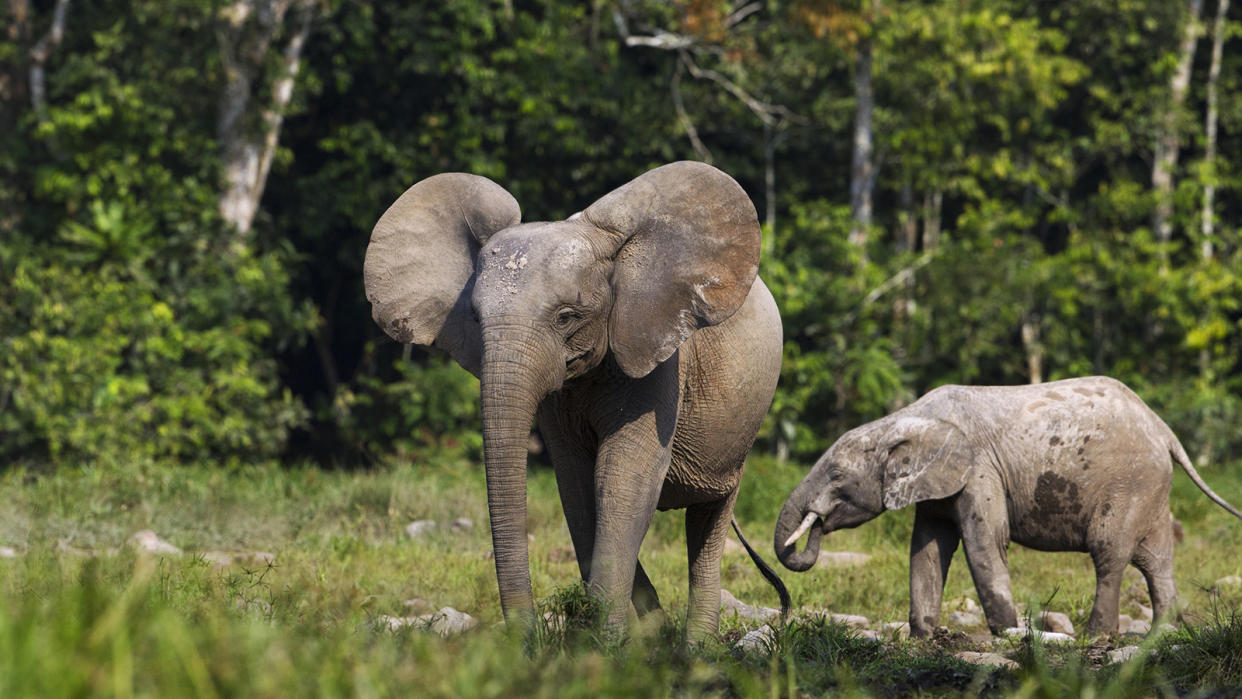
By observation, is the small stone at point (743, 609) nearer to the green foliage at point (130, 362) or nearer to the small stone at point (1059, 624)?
the small stone at point (1059, 624)

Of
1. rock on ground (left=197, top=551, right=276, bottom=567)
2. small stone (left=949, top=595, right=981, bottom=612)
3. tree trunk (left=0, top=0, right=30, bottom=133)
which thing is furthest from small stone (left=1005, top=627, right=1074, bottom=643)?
tree trunk (left=0, top=0, right=30, bottom=133)

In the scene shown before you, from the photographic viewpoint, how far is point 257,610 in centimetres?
489

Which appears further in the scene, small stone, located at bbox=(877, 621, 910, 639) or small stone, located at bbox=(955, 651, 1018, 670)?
small stone, located at bbox=(877, 621, 910, 639)

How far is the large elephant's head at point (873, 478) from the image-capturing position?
6840 millimetres

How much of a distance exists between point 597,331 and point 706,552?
1.88 metres

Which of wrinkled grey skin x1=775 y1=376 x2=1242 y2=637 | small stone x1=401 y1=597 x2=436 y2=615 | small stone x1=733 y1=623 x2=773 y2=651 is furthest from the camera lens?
small stone x1=401 y1=597 x2=436 y2=615

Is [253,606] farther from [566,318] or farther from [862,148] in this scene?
[862,148]

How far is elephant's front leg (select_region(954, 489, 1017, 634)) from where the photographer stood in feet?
22.1

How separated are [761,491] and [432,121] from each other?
8.03m

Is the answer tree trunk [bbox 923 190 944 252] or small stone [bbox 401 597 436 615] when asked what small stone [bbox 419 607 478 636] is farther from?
tree trunk [bbox 923 190 944 252]

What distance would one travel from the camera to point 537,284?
5.00 m

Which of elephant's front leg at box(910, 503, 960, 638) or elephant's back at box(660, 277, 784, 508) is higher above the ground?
elephant's back at box(660, 277, 784, 508)

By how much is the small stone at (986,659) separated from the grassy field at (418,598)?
0.27ft

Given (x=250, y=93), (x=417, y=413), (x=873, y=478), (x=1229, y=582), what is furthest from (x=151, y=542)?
(x=250, y=93)
